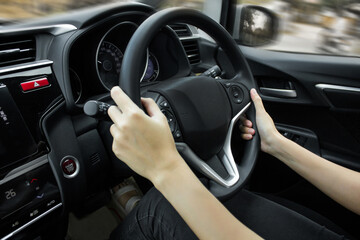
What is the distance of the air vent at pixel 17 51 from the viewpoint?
0.97 metres

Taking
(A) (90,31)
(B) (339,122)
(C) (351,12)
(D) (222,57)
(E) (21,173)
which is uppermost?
(A) (90,31)

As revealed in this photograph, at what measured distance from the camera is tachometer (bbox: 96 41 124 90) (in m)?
1.26

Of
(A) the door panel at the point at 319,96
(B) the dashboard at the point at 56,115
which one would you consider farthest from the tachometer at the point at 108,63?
(A) the door panel at the point at 319,96

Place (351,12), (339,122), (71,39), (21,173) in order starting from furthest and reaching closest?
(351,12)
(339,122)
(71,39)
(21,173)

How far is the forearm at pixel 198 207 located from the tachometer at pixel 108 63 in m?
0.64

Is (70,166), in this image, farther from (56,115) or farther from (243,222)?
(243,222)

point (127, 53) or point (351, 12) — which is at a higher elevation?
point (127, 53)

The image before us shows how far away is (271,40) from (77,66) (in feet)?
3.76

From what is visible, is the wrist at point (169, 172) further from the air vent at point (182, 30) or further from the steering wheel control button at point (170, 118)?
the air vent at point (182, 30)

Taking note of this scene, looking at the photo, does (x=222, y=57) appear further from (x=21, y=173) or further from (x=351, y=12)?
(x=21, y=173)

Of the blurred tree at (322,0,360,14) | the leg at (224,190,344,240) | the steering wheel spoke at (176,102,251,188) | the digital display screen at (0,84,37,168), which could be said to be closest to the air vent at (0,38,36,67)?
the digital display screen at (0,84,37,168)

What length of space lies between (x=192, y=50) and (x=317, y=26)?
69 centimetres

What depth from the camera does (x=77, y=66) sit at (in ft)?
3.93

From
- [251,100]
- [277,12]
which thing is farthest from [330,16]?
[251,100]
